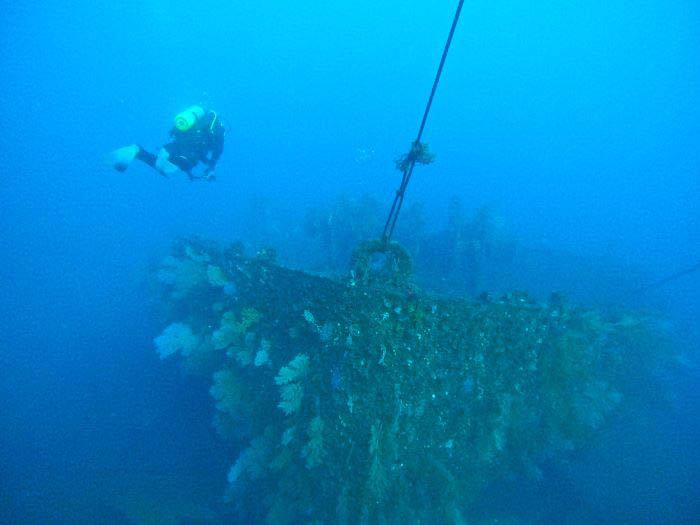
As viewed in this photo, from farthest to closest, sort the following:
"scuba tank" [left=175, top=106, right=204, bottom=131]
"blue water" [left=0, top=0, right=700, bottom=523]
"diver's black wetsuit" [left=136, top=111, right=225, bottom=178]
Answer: "diver's black wetsuit" [left=136, top=111, right=225, bottom=178] → "blue water" [left=0, top=0, right=700, bottom=523] → "scuba tank" [left=175, top=106, right=204, bottom=131]

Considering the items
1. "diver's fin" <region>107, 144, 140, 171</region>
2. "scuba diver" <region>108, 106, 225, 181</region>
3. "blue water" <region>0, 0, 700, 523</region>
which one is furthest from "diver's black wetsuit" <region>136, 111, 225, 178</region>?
"blue water" <region>0, 0, 700, 523</region>

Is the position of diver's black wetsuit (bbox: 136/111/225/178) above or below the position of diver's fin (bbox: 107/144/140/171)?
above

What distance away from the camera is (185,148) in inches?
266

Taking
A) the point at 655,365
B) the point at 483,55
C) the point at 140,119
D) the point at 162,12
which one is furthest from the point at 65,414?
the point at 162,12

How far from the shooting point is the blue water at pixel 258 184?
6.57m

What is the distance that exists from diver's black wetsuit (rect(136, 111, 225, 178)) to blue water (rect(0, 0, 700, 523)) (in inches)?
23.4

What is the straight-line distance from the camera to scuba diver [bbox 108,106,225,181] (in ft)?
21.4

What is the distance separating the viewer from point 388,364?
3248 mm

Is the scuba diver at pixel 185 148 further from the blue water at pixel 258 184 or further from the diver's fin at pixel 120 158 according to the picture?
the blue water at pixel 258 184

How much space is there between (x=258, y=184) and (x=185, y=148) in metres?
25.3

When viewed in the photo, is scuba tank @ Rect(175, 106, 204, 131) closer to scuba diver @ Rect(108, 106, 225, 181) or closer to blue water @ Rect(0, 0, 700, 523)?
scuba diver @ Rect(108, 106, 225, 181)

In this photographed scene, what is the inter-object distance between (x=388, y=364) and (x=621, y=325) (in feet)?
15.5

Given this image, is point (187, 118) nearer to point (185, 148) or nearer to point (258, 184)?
point (185, 148)

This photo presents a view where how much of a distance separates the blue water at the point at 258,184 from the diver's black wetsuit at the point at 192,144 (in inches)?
23.4
